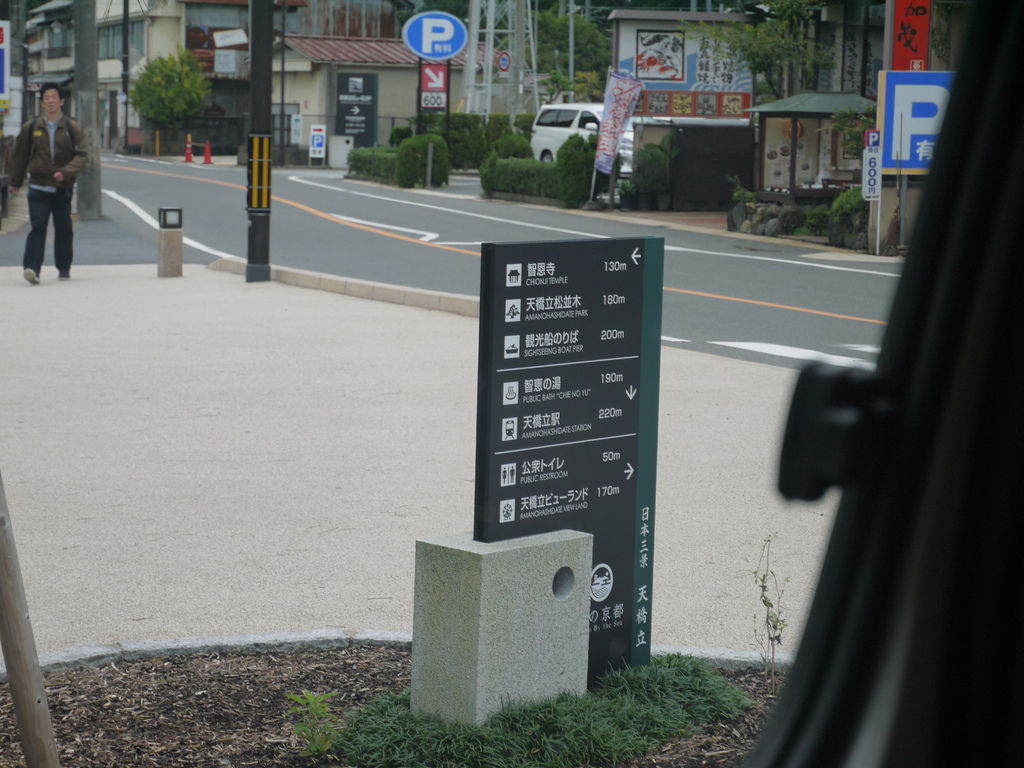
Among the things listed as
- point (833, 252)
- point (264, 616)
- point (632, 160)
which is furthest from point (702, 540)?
point (632, 160)

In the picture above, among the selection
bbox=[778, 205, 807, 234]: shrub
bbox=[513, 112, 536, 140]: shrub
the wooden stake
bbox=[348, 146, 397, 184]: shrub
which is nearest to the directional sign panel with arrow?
bbox=[348, 146, 397, 184]: shrub

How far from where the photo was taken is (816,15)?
27.2 metres

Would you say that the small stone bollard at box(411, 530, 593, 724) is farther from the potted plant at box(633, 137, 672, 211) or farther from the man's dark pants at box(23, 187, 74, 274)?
the potted plant at box(633, 137, 672, 211)

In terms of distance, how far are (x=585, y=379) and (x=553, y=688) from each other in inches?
31.6

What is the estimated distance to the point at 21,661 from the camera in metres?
3.19

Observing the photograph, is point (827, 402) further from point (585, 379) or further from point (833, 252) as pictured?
point (833, 252)

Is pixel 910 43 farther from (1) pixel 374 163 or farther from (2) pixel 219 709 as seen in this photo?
(1) pixel 374 163

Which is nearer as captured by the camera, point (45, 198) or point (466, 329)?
point (466, 329)

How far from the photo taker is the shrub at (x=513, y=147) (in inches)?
1432

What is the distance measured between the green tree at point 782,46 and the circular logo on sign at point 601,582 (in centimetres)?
2399

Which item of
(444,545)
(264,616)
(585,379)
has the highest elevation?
(585,379)

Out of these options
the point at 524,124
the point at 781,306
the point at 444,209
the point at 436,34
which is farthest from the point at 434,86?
the point at 781,306

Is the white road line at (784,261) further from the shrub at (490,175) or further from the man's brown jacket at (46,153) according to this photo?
the shrub at (490,175)

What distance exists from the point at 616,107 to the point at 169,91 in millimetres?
32337
